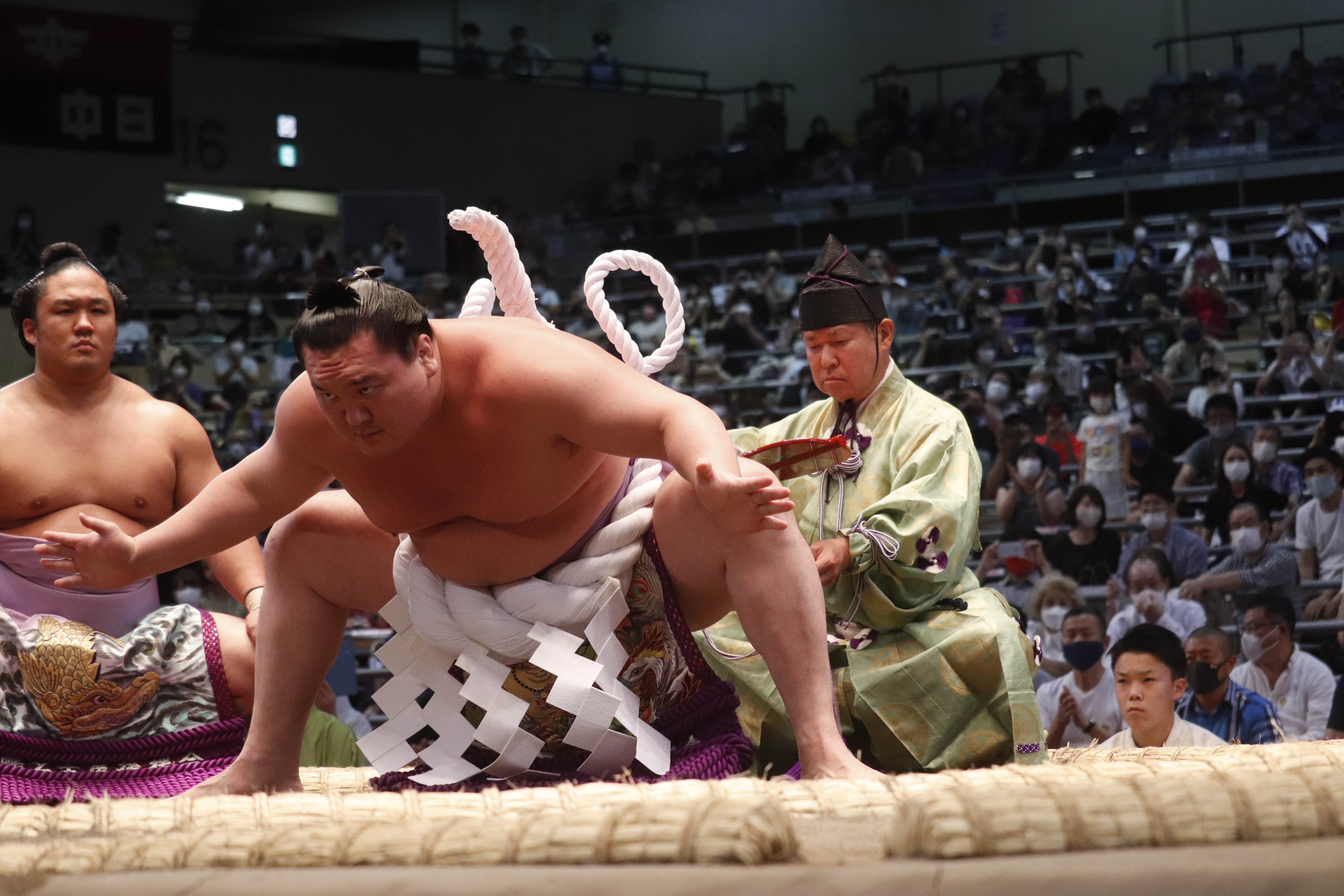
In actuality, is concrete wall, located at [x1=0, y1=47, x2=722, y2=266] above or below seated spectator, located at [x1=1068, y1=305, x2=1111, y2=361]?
above

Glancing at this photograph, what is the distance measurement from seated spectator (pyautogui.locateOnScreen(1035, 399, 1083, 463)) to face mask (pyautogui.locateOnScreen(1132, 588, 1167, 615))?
4.47ft

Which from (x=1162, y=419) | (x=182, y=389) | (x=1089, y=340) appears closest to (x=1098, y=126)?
(x=1089, y=340)

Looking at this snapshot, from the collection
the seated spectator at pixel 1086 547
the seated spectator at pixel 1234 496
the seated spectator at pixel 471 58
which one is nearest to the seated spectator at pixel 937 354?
the seated spectator at pixel 1234 496

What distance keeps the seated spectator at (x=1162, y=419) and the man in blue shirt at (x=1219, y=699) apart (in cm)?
203

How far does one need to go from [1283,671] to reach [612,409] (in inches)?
112

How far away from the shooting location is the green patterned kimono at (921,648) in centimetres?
194

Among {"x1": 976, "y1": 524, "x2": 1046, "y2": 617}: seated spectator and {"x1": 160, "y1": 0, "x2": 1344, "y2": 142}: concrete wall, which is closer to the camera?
{"x1": 976, "y1": 524, "x2": 1046, "y2": 617}: seated spectator

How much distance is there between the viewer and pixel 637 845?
90 cm

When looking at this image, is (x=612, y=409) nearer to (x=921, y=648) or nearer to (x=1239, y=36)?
(x=921, y=648)

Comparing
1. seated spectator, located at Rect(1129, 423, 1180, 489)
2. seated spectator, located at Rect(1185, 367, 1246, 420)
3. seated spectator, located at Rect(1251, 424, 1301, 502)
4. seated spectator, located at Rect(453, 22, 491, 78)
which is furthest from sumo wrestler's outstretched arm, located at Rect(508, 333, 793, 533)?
seated spectator, located at Rect(453, 22, 491, 78)

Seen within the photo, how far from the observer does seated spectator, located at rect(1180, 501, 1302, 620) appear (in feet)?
14.0

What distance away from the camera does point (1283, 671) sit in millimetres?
3693

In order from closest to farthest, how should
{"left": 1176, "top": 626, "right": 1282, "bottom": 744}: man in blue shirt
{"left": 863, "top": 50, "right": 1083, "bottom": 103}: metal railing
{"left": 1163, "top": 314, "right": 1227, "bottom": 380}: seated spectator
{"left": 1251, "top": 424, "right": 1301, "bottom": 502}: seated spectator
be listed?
{"left": 1176, "top": 626, "right": 1282, "bottom": 744}: man in blue shirt < {"left": 1251, "top": 424, "right": 1301, "bottom": 502}: seated spectator < {"left": 1163, "top": 314, "right": 1227, "bottom": 380}: seated spectator < {"left": 863, "top": 50, "right": 1083, "bottom": 103}: metal railing

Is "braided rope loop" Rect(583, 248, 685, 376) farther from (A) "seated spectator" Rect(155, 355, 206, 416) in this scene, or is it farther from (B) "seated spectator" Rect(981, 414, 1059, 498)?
(A) "seated spectator" Rect(155, 355, 206, 416)
